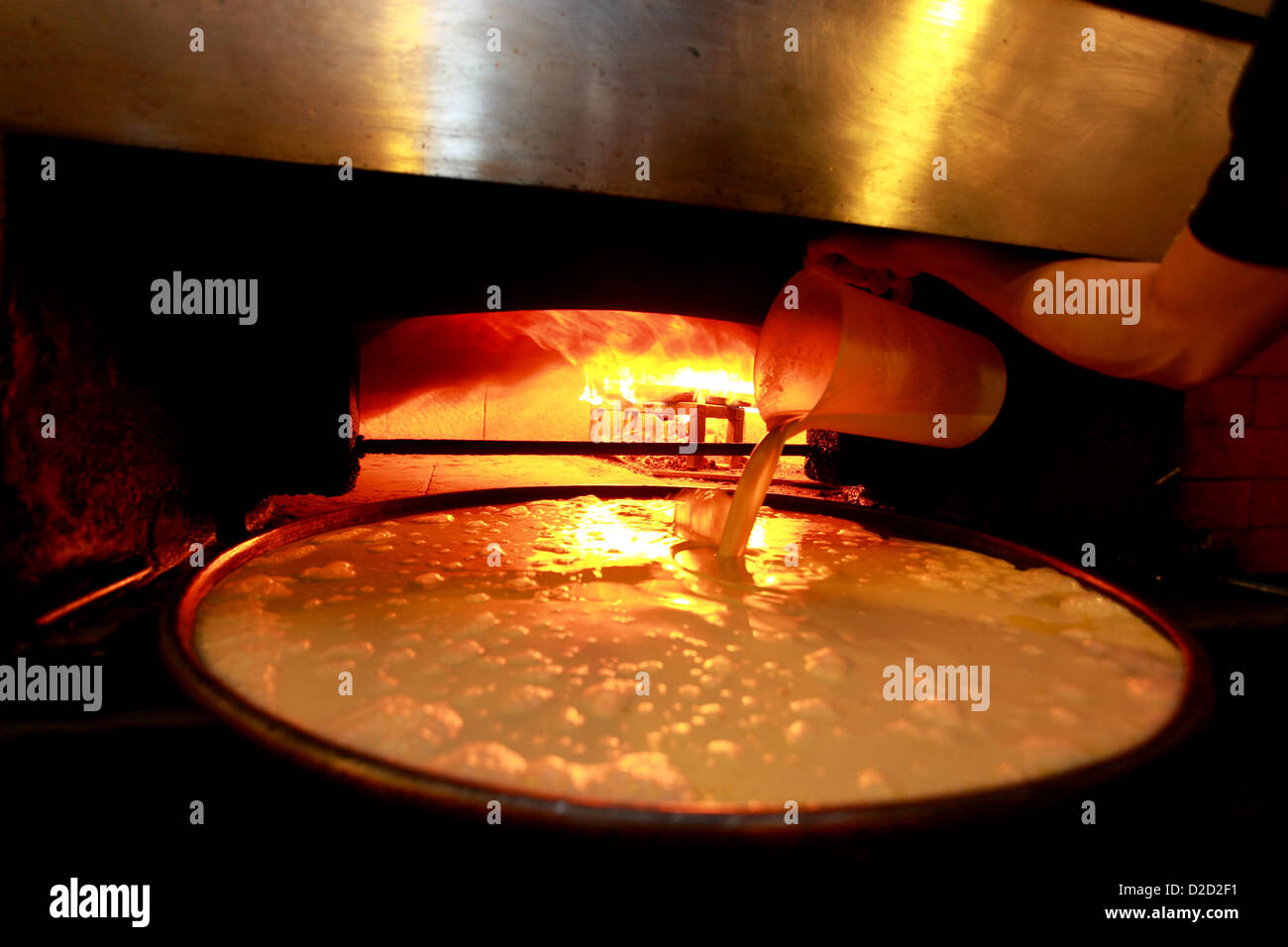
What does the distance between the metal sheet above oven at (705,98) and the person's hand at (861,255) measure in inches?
4.8

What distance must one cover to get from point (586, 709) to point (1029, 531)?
1732mm

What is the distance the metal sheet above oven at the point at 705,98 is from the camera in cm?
97

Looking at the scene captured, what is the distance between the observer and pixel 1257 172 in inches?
33.7

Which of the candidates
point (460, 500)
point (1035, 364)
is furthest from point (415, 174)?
point (1035, 364)

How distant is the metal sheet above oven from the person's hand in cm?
12

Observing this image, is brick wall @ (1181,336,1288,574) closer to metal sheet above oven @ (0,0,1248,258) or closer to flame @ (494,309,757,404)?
metal sheet above oven @ (0,0,1248,258)

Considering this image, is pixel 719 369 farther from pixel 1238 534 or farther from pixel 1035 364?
pixel 1238 534

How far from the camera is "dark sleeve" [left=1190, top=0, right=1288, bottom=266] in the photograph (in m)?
0.81

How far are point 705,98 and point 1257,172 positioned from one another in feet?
2.54

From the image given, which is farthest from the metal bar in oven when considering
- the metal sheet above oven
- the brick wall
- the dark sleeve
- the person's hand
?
the dark sleeve

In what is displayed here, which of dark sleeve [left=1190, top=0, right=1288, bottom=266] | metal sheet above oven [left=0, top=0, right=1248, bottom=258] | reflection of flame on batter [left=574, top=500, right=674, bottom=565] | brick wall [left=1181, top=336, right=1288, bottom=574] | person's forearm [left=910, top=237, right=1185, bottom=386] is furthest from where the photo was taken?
brick wall [left=1181, top=336, right=1288, bottom=574]

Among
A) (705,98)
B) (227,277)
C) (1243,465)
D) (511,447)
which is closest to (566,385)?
(511,447)

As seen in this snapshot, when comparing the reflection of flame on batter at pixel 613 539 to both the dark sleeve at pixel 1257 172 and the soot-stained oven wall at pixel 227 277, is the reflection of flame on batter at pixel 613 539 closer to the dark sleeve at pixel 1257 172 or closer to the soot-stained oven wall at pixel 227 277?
the soot-stained oven wall at pixel 227 277
